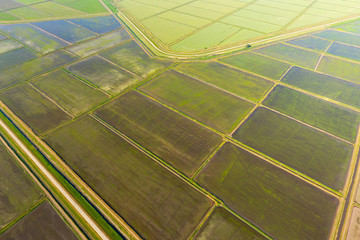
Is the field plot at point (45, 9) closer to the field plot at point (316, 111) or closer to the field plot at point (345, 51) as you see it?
the field plot at point (316, 111)

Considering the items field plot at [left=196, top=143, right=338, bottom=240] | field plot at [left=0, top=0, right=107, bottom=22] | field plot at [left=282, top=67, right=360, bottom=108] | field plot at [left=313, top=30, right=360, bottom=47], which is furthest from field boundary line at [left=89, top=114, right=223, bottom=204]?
field plot at [left=313, top=30, right=360, bottom=47]

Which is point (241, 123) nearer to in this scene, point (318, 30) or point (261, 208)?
point (261, 208)

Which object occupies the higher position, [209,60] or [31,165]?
[209,60]

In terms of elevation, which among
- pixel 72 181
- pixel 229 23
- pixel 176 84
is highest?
pixel 229 23

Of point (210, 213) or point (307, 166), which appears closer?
point (210, 213)

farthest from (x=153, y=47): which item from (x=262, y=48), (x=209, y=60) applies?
(x=262, y=48)

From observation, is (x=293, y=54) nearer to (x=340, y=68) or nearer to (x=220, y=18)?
(x=340, y=68)

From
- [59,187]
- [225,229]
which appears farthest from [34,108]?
[225,229]

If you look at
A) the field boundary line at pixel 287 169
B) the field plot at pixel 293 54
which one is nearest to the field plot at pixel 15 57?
the field boundary line at pixel 287 169
